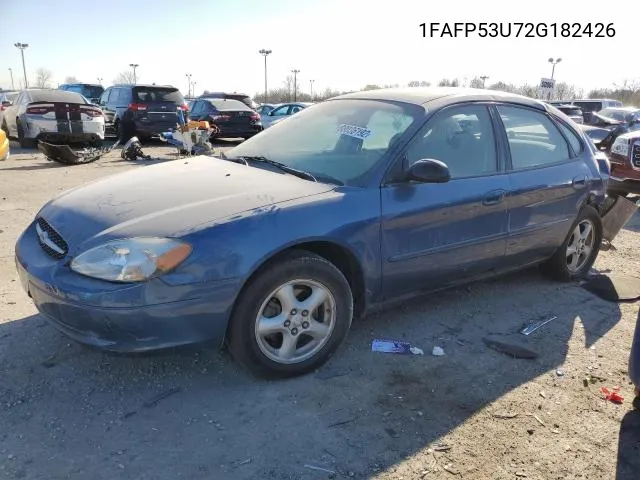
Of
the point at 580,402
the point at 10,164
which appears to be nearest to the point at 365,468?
the point at 580,402

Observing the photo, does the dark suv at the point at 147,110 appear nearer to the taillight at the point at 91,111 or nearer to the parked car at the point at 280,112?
the taillight at the point at 91,111

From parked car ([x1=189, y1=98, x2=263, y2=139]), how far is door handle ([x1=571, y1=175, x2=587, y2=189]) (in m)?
13.1

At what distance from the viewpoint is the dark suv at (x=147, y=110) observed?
47.5 feet

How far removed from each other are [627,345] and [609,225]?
2005 millimetres

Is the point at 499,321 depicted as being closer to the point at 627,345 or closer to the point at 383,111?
the point at 627,345

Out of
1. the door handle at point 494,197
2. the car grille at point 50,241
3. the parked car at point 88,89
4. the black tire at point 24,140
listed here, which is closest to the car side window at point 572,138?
the door handle at point 494,197

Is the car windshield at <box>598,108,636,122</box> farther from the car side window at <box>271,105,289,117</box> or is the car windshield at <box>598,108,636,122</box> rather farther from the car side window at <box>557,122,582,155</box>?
the car side window at <box>557,122,582,155</box>

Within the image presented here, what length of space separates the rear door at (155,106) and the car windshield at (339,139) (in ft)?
37.2

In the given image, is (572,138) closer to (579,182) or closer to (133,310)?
(579,182)

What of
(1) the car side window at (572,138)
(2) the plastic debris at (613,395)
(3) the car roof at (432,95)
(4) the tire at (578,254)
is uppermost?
(3) the car roof at (432,95)

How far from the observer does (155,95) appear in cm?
1472

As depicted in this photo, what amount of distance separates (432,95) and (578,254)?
211 cm

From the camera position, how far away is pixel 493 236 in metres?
3.83

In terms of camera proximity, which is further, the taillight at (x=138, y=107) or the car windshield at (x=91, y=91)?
the car windshield at (x=91, y=91)
